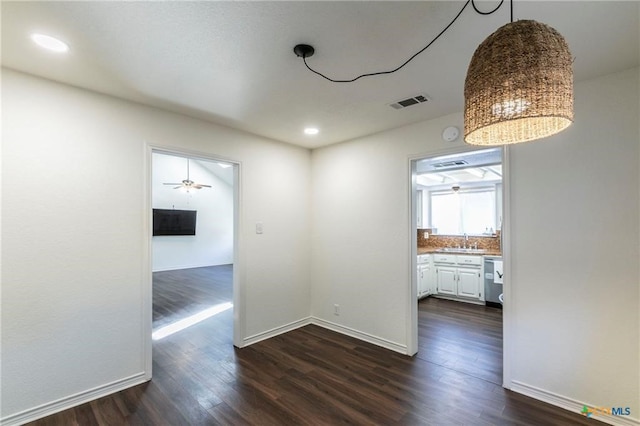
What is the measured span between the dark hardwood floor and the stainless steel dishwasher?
105 cm

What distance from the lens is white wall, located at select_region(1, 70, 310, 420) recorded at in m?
2.12

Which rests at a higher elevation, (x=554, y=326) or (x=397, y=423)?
(x=554, y=326)

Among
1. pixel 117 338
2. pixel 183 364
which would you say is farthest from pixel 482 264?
pixel 117 338

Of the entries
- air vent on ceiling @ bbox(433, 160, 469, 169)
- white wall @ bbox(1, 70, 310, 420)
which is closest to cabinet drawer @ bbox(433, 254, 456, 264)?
air vent on ceiling @ bbox(433, 160, 469, 169)

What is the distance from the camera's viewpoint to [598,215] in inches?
86.0

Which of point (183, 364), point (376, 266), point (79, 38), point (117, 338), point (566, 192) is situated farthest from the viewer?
point (376, 266)

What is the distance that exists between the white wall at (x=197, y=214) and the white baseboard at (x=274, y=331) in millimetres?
6308

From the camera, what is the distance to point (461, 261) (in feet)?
17.3

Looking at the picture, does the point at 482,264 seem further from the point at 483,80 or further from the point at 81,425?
the point at 81,425

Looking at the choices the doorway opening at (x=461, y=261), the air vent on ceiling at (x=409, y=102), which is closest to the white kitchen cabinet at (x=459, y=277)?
the doorway opening at (x=461, y=261)

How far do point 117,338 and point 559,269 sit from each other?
3.70 m

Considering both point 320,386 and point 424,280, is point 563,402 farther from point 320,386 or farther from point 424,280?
point 424,280

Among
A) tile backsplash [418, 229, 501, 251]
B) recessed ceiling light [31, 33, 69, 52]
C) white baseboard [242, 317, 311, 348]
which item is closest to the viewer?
recessed ceiling light [31, 33, 69, 52]
